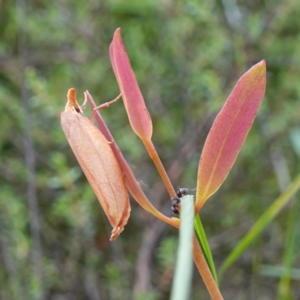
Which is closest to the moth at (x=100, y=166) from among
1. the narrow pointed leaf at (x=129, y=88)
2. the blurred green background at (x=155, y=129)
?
the narrow pointed leaf at (x=129, y=88)

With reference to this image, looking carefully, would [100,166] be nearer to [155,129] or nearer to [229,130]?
[229,130]

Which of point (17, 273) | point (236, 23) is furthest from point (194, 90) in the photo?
point (17, 273)

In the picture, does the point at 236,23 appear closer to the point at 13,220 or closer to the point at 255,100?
the point at 13,220

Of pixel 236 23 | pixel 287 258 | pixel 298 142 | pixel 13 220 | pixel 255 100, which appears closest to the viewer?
pixel 255 100

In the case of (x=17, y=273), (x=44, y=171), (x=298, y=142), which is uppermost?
(x=44, y=171)

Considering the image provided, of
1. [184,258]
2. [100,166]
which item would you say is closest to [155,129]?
[100,166]

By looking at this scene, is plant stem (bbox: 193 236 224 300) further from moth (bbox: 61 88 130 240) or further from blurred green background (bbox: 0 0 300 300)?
blurred green background (bbox: 0 0 300 300)

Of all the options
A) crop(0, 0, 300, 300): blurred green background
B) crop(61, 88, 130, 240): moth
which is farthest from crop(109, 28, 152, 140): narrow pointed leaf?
crop(0, 0, 300, 300): blurred green background

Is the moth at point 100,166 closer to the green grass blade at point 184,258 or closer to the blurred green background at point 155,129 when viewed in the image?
the green grass blade at point 184,258
